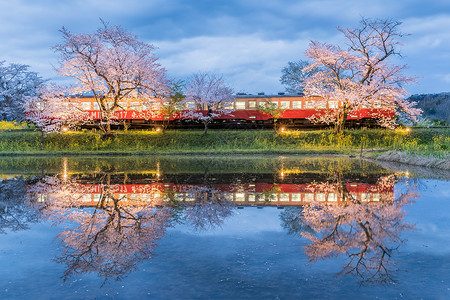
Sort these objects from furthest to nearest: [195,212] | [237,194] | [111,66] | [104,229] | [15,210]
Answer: [111,66]
[237,194]
[15,210]
[195,212]
[104,229]

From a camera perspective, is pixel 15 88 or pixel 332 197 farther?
pixel 15 88

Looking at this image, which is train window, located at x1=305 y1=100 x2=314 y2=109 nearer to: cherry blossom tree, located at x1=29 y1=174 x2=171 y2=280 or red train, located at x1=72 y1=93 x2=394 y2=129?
red train, located at x1=72 y1=93 x2=394 y2=129

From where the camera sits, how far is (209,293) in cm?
293

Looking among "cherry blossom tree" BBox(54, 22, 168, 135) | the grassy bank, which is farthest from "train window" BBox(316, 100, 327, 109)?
"cherry blossom tree" BBox(54, 22, 168, 135)

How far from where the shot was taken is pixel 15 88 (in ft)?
137

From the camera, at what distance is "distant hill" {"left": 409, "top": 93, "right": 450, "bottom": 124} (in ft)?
196

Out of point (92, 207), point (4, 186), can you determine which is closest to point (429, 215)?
point (92, 207)

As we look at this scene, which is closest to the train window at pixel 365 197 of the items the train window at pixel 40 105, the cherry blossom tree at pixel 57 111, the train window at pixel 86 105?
the cherry blossom tree at pixel 57 111

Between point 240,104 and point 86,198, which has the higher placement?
point 240,104

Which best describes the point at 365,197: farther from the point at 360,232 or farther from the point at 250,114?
the point at 250,114

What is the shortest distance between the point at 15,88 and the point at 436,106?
5962cm

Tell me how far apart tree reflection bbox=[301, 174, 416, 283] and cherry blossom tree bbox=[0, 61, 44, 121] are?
4022cm

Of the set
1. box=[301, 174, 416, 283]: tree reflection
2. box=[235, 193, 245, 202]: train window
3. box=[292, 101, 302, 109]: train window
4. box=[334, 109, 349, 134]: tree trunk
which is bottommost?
box=[235, 193, 245, 202]: train window

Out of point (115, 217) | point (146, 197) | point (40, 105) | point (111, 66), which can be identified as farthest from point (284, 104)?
point (115, 217)
